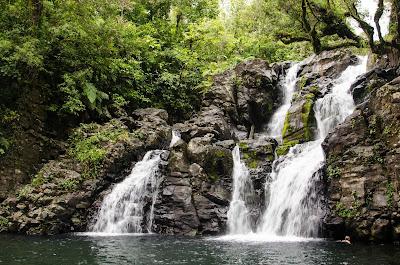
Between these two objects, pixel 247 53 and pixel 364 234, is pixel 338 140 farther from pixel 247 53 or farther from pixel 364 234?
pixel 247 53

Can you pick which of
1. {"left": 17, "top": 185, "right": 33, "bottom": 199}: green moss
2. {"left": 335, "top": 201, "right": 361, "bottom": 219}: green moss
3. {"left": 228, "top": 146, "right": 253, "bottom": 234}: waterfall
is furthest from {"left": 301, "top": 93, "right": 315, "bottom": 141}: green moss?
{"left": 17, "top": 185, "right": 33, "bottom": 199}: green moss

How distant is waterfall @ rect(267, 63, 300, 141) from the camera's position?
24755 millimetres

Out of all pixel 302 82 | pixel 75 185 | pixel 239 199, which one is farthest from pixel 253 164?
pixel 302 82

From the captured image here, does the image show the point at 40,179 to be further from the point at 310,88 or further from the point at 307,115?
the point at 310,88

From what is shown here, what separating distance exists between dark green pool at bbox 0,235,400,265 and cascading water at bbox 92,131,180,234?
2.39 metres

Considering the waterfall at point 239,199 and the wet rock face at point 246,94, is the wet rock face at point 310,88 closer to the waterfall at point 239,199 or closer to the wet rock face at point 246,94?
the wet rock face at point 246,94

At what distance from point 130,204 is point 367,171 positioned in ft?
33.6

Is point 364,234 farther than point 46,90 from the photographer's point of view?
No

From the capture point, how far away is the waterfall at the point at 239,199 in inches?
694

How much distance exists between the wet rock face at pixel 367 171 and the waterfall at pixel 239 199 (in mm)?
3759

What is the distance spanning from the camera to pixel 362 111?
1644cm

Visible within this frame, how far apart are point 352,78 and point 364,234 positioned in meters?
14.2

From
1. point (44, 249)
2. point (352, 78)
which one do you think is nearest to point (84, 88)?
point (44, 249)

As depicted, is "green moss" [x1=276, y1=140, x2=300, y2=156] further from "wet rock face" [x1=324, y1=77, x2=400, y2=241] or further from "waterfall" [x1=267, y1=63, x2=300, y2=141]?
"wet rock face" [x1=324, y1=77, x2=400, y2=241]
